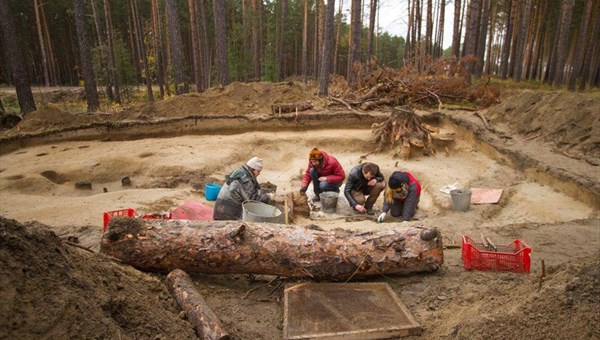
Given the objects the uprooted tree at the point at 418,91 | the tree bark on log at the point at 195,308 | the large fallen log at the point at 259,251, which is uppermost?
the uprooted tree at the point at 418,91

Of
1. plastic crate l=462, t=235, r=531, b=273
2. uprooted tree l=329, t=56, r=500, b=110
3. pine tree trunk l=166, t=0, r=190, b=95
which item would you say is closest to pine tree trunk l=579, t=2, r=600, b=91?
uprooted tree l=329, t=56, r=500, b=110

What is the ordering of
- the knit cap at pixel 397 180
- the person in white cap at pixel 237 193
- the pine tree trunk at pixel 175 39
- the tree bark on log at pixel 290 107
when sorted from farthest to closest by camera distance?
the pine tree trunk at pixel 175 39, the tree bark on log at pixel 290 107, the knit cap at pixel 397 180, the person in white cap at pixel 237 193

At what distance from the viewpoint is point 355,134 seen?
1071cm

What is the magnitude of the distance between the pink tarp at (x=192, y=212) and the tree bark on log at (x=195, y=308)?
2.00m

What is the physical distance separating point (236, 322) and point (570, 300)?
2.34 metres

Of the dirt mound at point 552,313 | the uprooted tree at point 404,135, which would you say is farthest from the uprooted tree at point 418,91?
the dirt mound at point 552,313

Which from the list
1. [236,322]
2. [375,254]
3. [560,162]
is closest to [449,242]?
[375,254]

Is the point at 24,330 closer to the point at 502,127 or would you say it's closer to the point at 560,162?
the point at 560,162

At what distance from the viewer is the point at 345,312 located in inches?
119

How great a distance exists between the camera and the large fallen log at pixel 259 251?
3396 millimetres

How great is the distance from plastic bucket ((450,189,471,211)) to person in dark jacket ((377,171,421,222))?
0.58 metres

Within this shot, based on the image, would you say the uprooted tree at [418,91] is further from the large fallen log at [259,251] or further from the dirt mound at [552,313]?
the dirt mound at [552,313]

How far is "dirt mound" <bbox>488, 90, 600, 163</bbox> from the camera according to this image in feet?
23.7

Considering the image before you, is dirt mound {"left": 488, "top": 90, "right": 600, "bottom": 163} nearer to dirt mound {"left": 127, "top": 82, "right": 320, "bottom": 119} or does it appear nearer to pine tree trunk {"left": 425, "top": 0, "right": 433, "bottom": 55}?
dirt mound {"left": 127, "top": 82, "right": 320, "bottom": 119}
